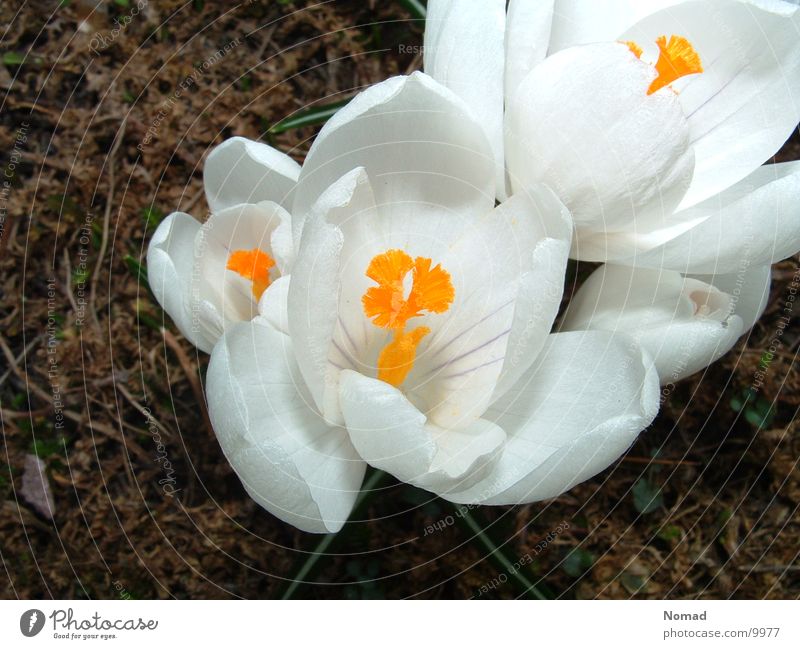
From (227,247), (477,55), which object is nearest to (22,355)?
(227,247)

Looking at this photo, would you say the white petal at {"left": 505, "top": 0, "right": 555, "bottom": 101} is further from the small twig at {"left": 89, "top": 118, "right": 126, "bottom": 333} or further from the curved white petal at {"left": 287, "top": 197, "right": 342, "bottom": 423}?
the small twig at {"left": 89, "top": 118, "right": 126, "bottom": 333}

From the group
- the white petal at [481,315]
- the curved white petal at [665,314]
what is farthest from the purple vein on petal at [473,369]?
the curved white petal at [665,314]

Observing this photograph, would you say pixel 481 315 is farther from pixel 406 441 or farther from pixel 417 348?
pixel 406 441

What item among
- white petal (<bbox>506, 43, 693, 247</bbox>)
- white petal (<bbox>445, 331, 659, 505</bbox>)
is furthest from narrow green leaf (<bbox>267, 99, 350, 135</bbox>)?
white petal (<bbox>445, 331, 659, 505</bbox>)

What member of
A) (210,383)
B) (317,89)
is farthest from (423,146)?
(317,89)
